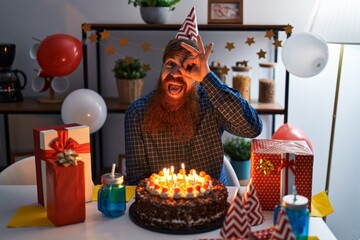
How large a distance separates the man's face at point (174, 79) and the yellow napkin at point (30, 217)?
2.13 feet

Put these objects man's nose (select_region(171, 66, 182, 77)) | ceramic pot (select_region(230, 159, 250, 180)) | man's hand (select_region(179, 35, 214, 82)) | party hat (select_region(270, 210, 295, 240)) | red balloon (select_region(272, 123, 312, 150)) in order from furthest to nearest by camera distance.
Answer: ceramic pot (select_region(230, 159, 250, 180)) < red balloon (select_region(272, 123, 312, 150)) < man's nose (select_region(171, 66, 182, 77)) < man's hand (select_region(179, 35, 214, 82)) < party hat (select_region(270, 210, 295, 240))

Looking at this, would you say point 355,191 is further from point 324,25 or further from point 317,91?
point 324,25

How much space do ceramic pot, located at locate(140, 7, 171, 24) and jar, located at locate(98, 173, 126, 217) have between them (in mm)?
1425

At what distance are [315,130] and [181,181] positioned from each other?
1783 millimetres

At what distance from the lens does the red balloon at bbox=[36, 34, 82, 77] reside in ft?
8.23

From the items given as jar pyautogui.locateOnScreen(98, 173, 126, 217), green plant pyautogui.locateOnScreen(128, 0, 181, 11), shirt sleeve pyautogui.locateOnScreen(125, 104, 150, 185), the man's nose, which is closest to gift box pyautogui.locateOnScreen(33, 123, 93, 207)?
jar pyautogui.locateOnScreen(98, 173, 126, 217)

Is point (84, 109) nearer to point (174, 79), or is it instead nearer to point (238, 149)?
point (174, 79)

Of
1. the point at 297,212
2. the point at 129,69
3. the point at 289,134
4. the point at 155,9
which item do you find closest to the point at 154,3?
the point at 155,9

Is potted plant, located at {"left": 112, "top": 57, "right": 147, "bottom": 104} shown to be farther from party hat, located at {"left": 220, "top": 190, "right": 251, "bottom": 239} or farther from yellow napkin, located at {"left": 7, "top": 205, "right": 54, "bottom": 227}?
party hat, located at {"left": 220, "top": 190, "right": 251, "bottom": 239}

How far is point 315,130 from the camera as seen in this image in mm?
3021

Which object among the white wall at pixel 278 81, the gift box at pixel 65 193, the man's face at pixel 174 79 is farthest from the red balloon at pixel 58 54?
the gift box at pixel 65 193

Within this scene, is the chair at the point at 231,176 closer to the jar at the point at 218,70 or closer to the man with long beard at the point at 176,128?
the man with long beard at the point at 176,128

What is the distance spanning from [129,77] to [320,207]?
4.86 feet

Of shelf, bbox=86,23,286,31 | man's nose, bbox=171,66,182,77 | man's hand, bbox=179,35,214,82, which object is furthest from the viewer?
shelf, bbox=86,23,286,31
